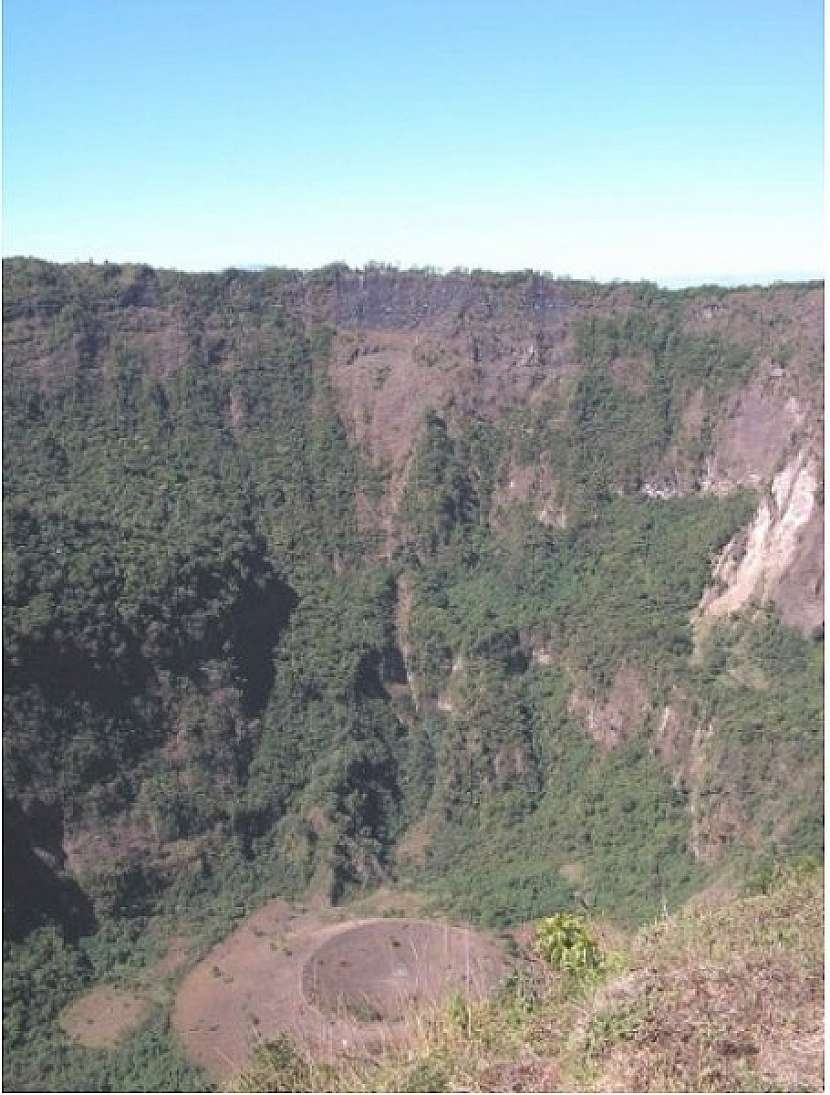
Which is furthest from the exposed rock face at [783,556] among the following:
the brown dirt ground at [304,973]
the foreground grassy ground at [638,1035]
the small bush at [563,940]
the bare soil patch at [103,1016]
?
A: the foreground grassy ground at [638,1035]

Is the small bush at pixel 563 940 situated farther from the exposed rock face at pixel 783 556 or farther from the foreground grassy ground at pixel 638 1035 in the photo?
the exposed rock face at pixel 783 556

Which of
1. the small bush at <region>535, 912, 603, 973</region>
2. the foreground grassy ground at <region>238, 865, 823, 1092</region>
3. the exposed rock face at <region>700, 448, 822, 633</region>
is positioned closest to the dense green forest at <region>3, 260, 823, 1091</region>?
the exposed rock face at <region>700, 448, 822, 633</region>

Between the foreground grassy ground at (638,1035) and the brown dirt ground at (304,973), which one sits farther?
the brown dirt ground at (304,973)

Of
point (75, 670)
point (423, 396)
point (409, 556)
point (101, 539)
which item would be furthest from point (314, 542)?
point (75, 670)

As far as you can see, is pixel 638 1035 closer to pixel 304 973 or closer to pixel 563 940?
pixel 563 940

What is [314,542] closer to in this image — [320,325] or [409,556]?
[409,556]

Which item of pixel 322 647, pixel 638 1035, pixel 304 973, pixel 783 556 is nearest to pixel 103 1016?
pixel 304 973
